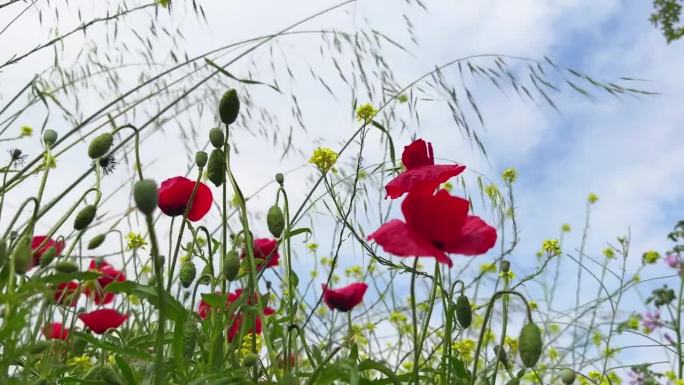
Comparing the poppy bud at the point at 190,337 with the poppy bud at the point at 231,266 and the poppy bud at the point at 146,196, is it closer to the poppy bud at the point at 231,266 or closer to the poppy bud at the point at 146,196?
the poppy bud at the point at 231,266

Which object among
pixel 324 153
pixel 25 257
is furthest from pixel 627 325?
pixel 25 257

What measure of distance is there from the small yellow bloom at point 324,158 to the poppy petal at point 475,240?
21.3 inches

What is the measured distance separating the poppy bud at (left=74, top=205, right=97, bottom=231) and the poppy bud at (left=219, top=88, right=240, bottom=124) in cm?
21

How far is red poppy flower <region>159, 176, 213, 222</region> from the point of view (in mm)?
1136

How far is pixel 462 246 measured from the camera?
2.61ft

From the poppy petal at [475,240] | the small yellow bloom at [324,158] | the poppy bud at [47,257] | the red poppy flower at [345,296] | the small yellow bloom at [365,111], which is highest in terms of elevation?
the small yellow bloom at [365,111]

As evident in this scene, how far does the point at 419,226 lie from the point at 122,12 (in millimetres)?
1099

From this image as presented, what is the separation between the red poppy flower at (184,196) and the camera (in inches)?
44.7

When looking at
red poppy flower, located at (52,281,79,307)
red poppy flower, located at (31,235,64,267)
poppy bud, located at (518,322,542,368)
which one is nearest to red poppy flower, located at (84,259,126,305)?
red poppy flower, located at (52,281,79,307)

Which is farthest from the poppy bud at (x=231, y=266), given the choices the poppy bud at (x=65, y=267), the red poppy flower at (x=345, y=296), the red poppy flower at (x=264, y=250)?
the red poppy flower at (x=345, y=296)

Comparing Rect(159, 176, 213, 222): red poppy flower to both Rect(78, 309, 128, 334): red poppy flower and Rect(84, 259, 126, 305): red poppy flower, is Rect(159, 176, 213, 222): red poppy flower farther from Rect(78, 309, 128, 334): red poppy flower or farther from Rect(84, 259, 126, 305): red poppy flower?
Rect(84, 259, 126, 305): red poppy flower

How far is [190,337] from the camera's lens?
1040mm

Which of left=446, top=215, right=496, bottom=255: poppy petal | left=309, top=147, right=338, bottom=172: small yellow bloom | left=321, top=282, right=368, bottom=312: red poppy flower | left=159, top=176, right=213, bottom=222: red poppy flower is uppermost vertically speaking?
left=309, top=147, right=338, bottom=172: small yellow bloom

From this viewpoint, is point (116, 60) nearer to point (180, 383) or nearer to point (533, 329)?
point (180, 383)
